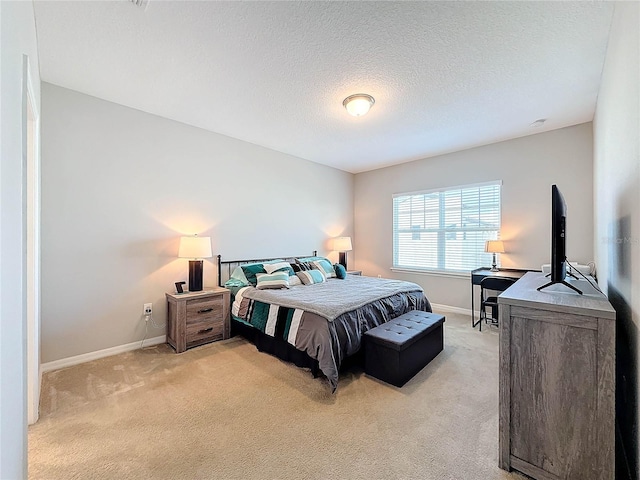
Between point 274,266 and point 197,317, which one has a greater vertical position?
point 274,266

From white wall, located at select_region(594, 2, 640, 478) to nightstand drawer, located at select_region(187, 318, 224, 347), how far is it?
3.37m

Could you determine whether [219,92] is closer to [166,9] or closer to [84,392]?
[166,9]

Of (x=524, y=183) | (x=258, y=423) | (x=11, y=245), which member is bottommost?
(x=258, y=423)

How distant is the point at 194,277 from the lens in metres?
3.38

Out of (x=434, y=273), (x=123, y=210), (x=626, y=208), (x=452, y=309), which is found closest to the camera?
(x=626, y=208)

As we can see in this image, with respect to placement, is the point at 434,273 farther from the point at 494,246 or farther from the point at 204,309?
the point at 204,309

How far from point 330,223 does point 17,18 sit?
4.68m

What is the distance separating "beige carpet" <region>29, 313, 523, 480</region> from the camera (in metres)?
1.55

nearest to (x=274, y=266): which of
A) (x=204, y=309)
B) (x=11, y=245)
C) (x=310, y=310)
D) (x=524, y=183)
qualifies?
(x=204, y=309)

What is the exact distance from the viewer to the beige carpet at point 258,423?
60.9 inches

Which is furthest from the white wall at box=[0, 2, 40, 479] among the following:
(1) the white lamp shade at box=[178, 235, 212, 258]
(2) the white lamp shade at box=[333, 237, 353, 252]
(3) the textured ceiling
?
(2) the white lamp shade at box=[333, 237, 353, 252]

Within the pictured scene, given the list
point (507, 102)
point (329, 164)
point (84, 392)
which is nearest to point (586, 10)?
point (507, 102)

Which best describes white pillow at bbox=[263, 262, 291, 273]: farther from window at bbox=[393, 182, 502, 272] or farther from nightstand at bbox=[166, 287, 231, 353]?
window at bbox=[393, 182, 502, 272]

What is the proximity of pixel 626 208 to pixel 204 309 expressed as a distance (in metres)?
3.57
